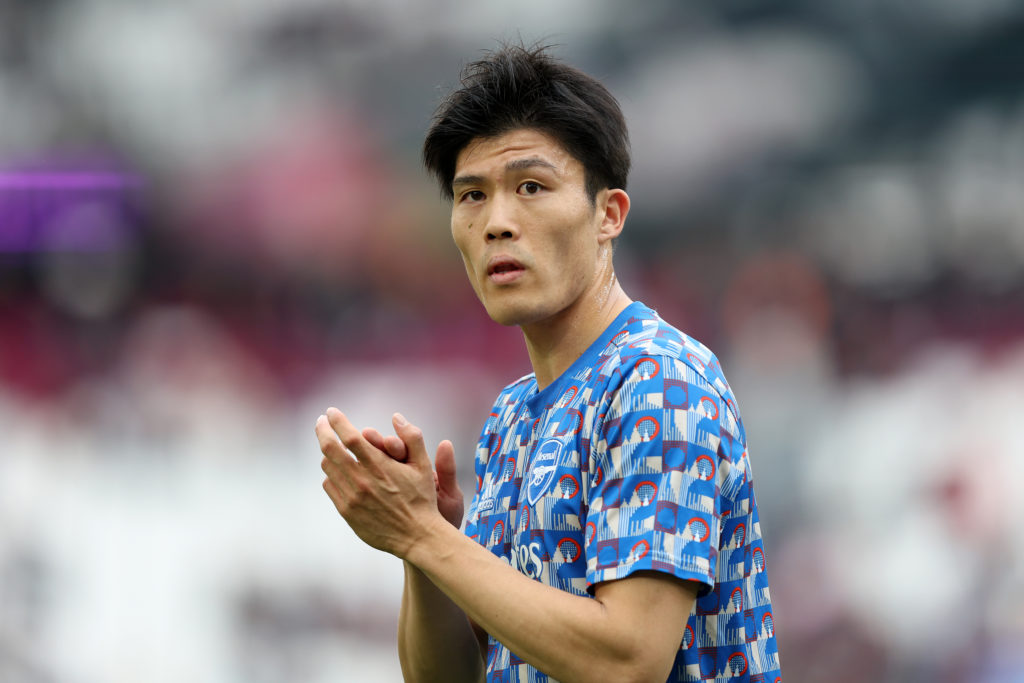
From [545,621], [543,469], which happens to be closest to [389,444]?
[543,469]

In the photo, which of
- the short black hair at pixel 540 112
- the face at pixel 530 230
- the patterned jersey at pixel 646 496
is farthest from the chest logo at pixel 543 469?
the short black hair at pixel 540 112

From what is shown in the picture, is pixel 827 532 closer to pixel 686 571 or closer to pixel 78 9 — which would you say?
pixel 686 571

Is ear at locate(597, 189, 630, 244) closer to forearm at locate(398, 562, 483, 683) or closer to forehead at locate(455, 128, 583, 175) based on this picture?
forehead at locate(455, 128, 583, 175)

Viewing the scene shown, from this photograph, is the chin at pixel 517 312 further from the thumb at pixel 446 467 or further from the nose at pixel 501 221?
the thumb at pixel 446 467

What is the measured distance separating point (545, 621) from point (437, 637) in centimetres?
53

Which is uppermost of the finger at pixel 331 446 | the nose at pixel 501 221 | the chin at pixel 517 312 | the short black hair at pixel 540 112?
the short black hair at pixel 540 112

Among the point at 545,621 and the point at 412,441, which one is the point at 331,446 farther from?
the point at 545,621

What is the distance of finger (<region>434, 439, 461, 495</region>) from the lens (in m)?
1.82

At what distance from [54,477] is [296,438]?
96cm

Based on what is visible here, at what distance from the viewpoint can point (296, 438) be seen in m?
4.28

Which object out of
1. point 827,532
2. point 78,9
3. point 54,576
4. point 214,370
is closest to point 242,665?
point 54,576

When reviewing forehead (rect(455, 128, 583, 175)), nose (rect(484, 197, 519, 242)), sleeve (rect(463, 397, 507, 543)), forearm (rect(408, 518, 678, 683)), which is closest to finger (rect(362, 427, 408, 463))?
forearm (rect(408, 518, 678, 683))

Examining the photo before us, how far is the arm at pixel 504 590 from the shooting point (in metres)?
1.38

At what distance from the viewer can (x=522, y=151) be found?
1771mm
